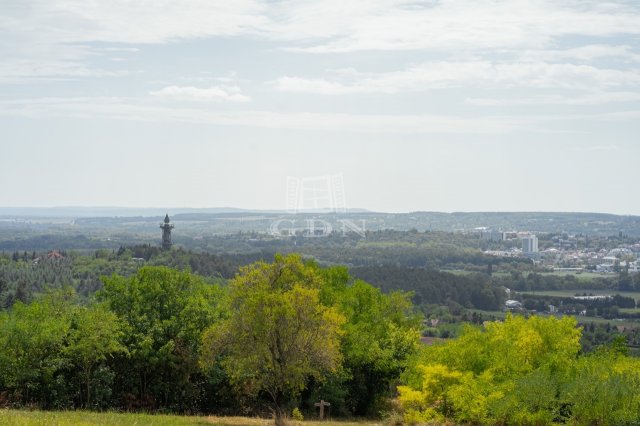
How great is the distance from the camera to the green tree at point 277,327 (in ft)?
99.0

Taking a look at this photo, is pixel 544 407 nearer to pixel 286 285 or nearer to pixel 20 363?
pixel 286 285

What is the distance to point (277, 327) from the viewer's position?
30.5 meters

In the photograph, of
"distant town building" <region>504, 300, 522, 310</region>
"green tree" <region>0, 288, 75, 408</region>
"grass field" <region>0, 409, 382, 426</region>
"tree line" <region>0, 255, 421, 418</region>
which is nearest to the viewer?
"grass field" <region>0, 409, 382, 426</region>

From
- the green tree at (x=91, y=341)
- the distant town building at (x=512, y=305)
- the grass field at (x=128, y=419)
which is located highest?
the green tree at (x=91, y=341)

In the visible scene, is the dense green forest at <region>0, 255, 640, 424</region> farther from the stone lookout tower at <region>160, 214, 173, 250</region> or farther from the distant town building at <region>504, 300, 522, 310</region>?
the stone lookout tower at <region>160, 214, 173, 250</region>

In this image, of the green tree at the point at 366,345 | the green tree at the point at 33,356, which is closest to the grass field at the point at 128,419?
the green tree at the point at 366,345

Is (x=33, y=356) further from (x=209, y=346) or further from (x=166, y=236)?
(x=166, y=236)

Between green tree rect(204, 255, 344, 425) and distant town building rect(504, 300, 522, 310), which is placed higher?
green tree rect(204, 255, 344, 425)

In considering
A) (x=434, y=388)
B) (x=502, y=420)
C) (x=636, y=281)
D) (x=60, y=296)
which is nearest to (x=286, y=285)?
(x=434, y=388)

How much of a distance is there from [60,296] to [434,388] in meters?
21.3

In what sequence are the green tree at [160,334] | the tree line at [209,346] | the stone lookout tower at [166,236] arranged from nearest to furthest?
the tree line at [209,346]
the green tree at [160,334]
the stone lookout tower at [166,236]

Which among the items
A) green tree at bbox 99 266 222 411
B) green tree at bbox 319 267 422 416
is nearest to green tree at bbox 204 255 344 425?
green tree at bbox 99 266 222 411

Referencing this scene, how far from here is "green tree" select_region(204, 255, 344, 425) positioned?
30.2 metres

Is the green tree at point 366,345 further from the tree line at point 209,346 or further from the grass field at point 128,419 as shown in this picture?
the grass field at point 128,419
